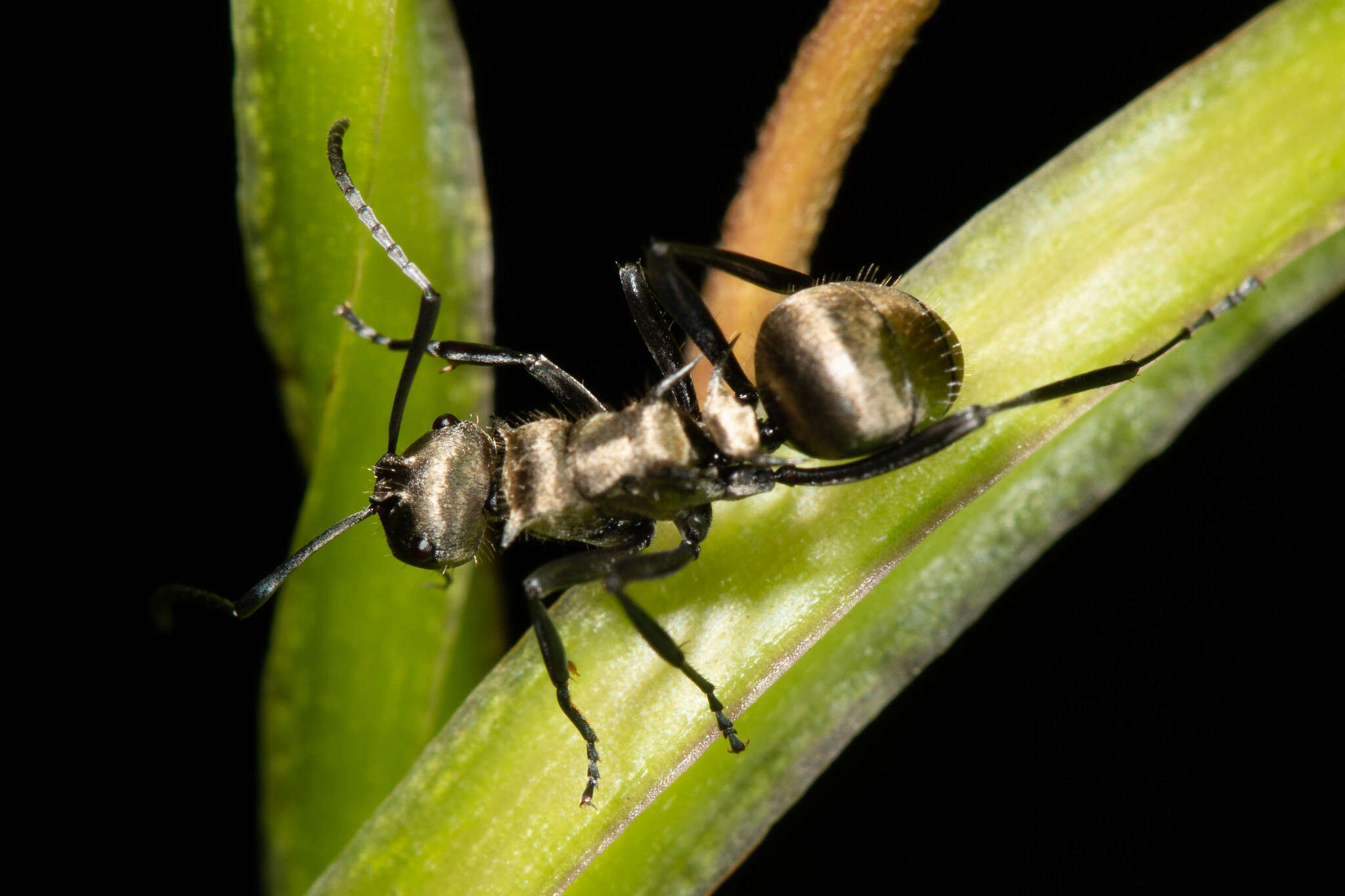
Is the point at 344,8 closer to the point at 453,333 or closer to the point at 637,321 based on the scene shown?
the point at 453,333

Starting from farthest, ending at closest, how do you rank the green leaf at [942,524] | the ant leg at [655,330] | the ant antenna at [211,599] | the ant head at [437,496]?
the ant leg at [655,330]
the ant antenna at [211,599]
the ant head at [437,496]
the green leaf at [942,524]

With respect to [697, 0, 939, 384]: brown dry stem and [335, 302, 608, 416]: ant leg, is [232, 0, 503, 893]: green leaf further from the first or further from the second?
[697, 0, 939, 384]: brown dry stem

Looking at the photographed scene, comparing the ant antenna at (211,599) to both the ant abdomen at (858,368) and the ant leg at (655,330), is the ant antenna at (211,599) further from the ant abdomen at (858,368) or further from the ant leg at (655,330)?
the ant abdomen at (858,368)

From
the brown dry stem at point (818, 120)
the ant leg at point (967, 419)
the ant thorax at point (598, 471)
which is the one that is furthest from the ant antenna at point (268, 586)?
the brown dry stem at point (818, 120)

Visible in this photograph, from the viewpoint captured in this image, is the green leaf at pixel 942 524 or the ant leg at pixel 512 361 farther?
the ant leg at pixel 512 361

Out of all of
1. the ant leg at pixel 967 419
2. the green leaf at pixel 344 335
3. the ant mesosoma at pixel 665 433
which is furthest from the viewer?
the ant mesosoma at pixel 665 433

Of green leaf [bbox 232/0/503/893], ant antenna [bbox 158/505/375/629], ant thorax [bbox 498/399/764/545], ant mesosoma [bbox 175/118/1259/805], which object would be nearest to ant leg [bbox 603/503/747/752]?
ant mesosoma [bbox 175/118/1259/805]

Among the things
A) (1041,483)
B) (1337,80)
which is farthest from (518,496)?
(1337,80)
